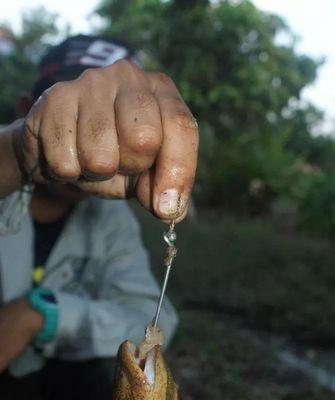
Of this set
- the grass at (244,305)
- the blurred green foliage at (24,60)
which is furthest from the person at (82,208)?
the blurred green foliage at (24,60)

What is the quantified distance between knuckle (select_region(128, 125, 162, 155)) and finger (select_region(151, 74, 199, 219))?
2 centimetres

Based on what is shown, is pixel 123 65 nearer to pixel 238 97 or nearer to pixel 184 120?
pixel 184 120

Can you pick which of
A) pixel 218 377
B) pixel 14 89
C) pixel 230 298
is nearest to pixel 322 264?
pixel 230 298

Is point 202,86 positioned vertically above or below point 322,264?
above

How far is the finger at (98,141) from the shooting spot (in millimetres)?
1069

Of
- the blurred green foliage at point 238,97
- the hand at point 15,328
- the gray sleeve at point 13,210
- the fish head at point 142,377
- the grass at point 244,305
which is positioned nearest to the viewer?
the fish head at point 142,377

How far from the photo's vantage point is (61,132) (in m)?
1.09

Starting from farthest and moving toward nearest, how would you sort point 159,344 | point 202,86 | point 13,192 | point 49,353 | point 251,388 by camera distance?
point 202,86 → point 251,388 → point 49,353 → point 13,192 → point 159,344

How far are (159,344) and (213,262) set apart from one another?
590 cm

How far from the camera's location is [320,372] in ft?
12.9

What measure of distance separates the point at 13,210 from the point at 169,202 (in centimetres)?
57

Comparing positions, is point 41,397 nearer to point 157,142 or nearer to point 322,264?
point 157,142

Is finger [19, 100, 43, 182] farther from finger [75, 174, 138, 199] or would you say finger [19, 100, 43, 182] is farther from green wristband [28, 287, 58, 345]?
green wristband [28, 287, 58, 345]

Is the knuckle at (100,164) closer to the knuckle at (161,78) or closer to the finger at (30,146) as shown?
the finger at (30,146)
